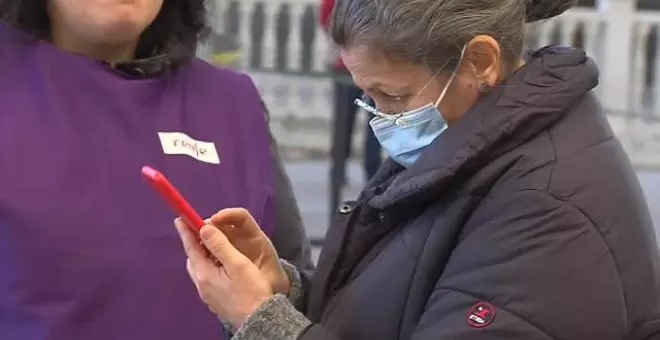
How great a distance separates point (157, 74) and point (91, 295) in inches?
13.4

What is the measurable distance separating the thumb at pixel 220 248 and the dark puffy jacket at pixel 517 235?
2.3 inches

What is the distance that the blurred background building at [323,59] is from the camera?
5547mm

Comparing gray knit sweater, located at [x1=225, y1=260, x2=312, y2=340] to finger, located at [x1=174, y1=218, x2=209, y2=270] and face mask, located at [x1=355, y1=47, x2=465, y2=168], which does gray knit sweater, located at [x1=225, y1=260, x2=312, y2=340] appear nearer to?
finger, located at [x1=174, y1=218, x2=209, y2=270]

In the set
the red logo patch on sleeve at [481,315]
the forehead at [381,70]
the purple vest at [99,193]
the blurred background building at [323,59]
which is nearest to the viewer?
the red logo patch on sleeve at [481,315]

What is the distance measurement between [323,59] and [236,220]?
4.29 m

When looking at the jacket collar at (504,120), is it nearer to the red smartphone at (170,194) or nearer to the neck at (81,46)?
Result: the red smartphone at (170,194)

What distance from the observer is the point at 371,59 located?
107 centimetres

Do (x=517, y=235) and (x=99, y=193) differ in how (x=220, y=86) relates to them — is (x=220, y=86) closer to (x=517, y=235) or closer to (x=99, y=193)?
(x=99, y=193)

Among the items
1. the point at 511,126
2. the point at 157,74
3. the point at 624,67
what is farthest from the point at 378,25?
the point at 624,67

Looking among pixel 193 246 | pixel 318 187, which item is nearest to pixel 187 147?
pixel 193 246

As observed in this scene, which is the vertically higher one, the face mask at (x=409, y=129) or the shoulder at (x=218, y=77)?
the face mask at (x=409, y=129)

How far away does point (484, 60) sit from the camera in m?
1.04

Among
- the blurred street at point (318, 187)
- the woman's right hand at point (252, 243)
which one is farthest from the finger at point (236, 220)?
the blurred street at point (318, 187)

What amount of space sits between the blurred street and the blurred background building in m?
0.05
